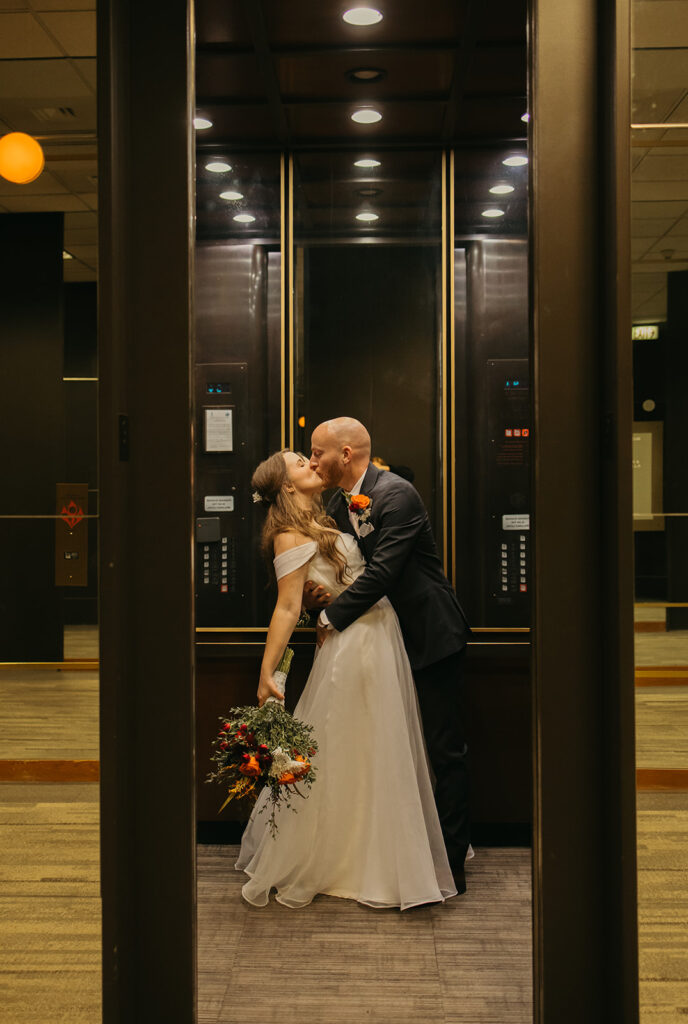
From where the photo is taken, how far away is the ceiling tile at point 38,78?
11.2 ft

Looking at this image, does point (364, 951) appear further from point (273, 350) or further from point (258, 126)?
point (258, 126)

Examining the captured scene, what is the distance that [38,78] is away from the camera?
353cm

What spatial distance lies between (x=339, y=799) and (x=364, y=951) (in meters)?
0.50

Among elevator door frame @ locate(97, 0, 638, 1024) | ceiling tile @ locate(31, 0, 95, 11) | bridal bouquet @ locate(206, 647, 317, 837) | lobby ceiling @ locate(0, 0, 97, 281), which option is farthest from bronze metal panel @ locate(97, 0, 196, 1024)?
ceiling tile @ locate(31, 0, 95, 11)

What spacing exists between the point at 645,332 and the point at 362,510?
1.27m

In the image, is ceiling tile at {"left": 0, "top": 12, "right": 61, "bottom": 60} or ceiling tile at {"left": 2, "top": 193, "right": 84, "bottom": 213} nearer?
ceiling tile at {"left": 2, "top": 193, "right": 84, "bottom": 213}

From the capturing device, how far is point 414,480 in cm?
376

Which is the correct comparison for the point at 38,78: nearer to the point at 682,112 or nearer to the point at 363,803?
the point at 682,112

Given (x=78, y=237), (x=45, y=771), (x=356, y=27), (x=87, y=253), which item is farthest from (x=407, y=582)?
(x=356, y=27)

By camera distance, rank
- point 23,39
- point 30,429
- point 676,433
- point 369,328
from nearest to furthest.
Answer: point 676,433
point 23,39
point 369,328
point 30,429

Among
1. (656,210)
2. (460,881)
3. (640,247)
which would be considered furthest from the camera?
(460,881)

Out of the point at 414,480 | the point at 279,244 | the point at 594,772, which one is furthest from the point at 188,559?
the point at 279,244

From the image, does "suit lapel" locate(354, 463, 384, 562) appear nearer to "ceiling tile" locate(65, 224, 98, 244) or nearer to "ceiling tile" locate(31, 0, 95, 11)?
"ceiling tile" locate(65, 224, 98, 244)

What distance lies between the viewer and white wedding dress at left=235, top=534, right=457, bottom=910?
2.90m
